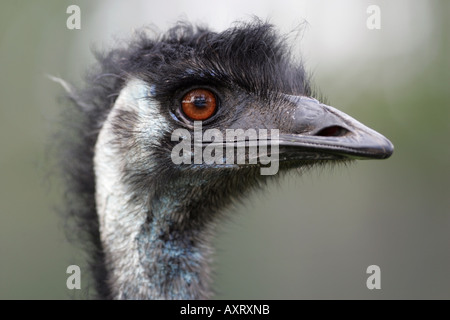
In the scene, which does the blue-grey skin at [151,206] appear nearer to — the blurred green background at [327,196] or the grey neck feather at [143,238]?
the grey neck feather at [143,238]

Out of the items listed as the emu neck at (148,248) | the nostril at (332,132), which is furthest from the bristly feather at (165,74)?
the nostril at (332,132)

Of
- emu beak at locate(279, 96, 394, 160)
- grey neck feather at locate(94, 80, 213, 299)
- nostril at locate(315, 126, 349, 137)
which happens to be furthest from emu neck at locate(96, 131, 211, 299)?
nostril at locate(315, 126, 349, 137)

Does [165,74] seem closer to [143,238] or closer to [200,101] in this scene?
[200,101]

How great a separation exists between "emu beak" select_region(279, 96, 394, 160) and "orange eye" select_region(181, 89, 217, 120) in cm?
30

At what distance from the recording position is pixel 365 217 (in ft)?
22.9

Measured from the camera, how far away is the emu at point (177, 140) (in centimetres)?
235

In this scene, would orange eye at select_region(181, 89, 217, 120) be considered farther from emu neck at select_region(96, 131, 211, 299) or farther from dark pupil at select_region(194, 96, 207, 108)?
emu neck at select_region(96, 131, 211, 299)

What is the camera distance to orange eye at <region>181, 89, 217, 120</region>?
2342 mm

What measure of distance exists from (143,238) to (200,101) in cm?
62

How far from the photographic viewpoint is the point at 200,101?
92.4 inches

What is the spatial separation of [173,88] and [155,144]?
24 cm

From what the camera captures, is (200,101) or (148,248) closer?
(200,101)

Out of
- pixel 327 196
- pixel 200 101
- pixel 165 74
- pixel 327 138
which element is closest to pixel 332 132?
pixel 327 138

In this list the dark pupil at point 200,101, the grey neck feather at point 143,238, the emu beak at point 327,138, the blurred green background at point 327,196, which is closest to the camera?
the emu beak at point 327,138
